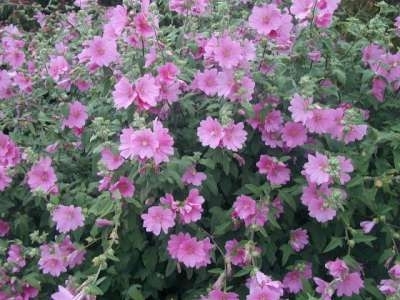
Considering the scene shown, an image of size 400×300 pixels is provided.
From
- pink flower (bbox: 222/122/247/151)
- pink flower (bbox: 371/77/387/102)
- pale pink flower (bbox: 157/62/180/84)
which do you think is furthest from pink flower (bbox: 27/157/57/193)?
pink flower (bbox: 371/77/387/102)

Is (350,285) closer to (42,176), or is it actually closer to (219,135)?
(219,135)

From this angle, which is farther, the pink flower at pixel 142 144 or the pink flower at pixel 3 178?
the pink flower at pixel 3 178

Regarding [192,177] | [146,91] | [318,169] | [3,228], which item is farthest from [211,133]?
[3,228]

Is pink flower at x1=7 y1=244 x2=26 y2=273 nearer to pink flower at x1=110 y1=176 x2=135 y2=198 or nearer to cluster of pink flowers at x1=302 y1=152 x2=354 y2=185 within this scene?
pink flower at x1=110 y1=176 x2=135 y2=198

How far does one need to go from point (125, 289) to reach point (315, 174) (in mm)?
817

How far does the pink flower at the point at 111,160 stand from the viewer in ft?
7.88

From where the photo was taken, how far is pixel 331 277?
2.60 metres

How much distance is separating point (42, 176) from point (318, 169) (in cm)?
103

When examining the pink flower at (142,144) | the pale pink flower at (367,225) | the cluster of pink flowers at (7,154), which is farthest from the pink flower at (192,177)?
the cluster of pink flowers at (7,154)

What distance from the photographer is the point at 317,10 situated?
2609 millimetres

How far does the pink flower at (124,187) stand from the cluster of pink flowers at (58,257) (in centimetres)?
30

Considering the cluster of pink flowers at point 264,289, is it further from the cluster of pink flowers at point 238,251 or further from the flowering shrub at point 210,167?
the cluster of pink flowers at point 238,251

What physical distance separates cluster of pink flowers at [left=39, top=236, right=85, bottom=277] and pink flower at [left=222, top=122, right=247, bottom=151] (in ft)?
2.18

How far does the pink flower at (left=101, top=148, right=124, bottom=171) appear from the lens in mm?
2400
